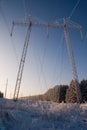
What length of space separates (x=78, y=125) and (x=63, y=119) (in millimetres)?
1380

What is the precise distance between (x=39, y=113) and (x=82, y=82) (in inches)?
3310

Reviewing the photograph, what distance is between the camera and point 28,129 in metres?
11.3

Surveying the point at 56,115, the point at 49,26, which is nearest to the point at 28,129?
the point at 56,115

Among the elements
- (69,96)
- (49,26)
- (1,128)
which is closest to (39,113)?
(1,128)

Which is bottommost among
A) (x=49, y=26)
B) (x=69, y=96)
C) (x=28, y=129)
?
(x=28, y=129)

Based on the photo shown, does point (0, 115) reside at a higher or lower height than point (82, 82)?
lower

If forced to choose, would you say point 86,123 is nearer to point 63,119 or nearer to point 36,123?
point 63,119

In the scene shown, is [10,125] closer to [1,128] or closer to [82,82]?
[1,128]

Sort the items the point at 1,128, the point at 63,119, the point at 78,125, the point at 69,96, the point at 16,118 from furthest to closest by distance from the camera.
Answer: the point at 69,96 < the point at 63,119 < the point at 78,125 < the point at 16,118 < the point at 1,128

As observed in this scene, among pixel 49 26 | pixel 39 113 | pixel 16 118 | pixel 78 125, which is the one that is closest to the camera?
pixel 16 118

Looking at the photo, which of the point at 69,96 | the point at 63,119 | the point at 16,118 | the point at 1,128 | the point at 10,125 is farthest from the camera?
the point at 69,96

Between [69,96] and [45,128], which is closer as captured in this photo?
[45,128]

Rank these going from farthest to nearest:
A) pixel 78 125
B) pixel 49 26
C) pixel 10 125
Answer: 1. pixel 49 26
2. pixel 78 125
3. pixel 10 125

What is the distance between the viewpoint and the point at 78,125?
44.0ft
